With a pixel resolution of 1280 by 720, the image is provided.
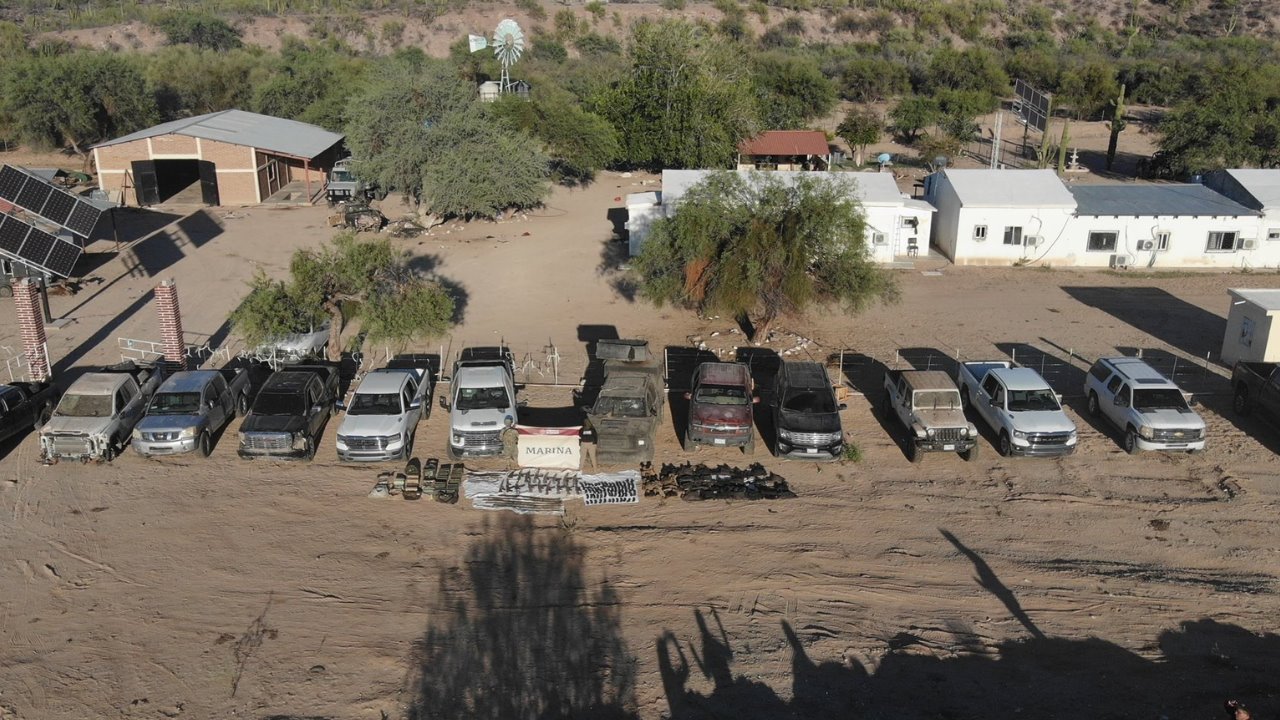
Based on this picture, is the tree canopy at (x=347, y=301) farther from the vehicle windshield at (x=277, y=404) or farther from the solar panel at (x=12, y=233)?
the solar panel at (x=12, y=233)

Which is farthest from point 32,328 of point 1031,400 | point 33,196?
point 1031,400

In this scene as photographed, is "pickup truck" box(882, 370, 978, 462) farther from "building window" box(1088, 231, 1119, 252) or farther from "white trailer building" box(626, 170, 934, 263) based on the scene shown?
"building window" box(1088, 231, 1119, 252)

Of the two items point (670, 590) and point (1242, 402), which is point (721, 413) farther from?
point (1242, 402)

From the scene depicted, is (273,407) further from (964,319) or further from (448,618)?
(964,319)

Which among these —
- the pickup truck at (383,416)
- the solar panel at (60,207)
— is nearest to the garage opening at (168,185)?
the solar panel at (60,207)

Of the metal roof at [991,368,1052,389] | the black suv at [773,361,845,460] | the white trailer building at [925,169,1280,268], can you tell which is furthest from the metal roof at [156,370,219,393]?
the white trailer building at [925,169,1280,268]

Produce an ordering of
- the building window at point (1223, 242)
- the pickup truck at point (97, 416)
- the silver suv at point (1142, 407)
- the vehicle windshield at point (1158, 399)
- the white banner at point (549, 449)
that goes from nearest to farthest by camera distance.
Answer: the white banner at point (549, 449), the pickup truck at point (97, 416), the silver suv at point (1142, 407), the vehicle windshield at point (1158, 399), the building window at point (1223, 242)
